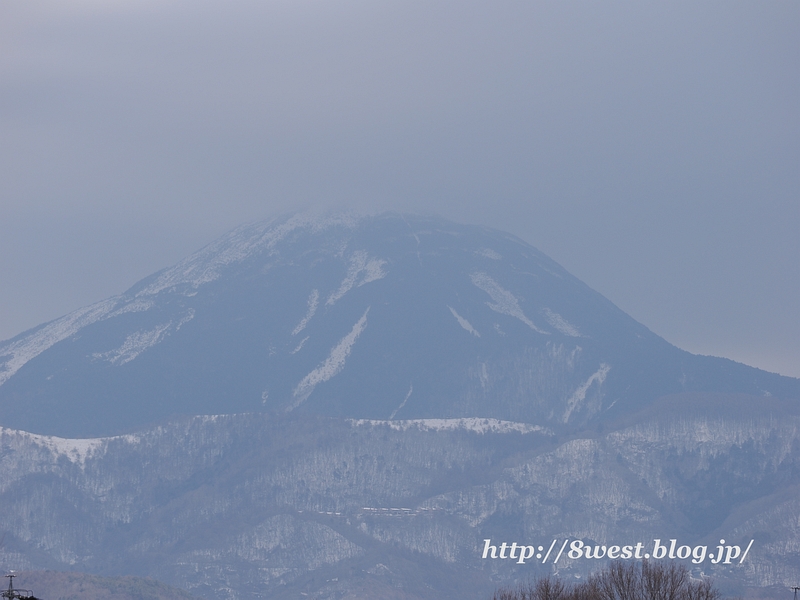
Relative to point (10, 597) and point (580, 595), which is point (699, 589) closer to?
point (580, 595)

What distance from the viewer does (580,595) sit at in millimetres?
136375

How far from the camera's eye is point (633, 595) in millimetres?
136625

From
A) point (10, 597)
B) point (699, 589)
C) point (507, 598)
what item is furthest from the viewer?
point (507, 598)

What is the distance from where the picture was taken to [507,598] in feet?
490

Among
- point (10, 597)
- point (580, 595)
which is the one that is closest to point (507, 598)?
point (580, 595)

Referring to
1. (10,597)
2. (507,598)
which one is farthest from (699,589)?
(10,597)

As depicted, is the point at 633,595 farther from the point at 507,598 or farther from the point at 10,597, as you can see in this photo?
the point at 10,597

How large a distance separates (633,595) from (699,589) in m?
6.56

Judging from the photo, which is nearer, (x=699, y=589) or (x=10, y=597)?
(x=10, y=597)

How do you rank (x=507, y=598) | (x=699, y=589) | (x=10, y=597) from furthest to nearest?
(x=507, y=598) < (x=699, y=589) < (x=10, y=597)

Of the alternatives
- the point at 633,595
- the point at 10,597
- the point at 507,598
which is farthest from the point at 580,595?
the point at 10,597

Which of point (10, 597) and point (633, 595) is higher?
point (10, 597)

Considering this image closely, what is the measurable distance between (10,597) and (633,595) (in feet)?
216

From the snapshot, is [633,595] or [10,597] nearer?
[10,597]
